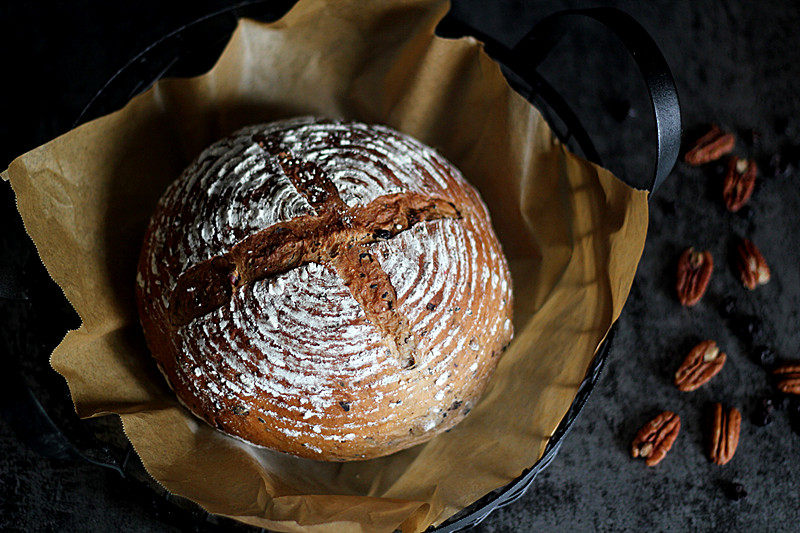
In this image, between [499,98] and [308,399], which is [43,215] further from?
[499,98]

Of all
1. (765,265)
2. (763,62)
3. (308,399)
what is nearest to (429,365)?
(308,399)

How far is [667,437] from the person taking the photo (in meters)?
1.50

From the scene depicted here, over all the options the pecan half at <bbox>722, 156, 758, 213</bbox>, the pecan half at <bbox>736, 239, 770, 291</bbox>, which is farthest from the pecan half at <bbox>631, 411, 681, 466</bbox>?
the pecan half at <bbox>722, 156, 758, 213</bbox>

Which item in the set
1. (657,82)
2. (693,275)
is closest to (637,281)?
(693,275)

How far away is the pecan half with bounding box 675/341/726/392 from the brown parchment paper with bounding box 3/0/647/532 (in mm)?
428

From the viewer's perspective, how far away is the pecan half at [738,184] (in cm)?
160

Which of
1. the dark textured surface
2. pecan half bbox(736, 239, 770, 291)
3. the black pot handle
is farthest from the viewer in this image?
pecan half bbox(736, 239, 770, 291)

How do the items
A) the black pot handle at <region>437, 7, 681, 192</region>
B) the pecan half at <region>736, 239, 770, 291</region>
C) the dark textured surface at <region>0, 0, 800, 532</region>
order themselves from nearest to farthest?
the black pot handle at <region>437, 7, 681, 192</region> → the dark textured surface at <region>0, 0, 800, 532</region> → the pecan half at <region>736, 239, 770, 291</region>

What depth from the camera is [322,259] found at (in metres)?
1.10

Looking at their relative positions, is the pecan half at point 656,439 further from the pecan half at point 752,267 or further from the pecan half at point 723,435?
the pecan half at point 752,267

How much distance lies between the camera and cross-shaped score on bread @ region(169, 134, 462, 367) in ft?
3.63

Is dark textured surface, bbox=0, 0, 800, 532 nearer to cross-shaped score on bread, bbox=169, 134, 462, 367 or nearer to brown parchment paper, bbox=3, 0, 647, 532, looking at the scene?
brown parchment paper, bbox=3, 0, 647, 532

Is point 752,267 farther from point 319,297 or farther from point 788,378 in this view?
point 319,297

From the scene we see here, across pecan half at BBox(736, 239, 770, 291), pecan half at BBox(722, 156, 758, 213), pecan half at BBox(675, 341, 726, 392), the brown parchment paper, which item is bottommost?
pecan half at BBox(675, 341, 726, 392)
